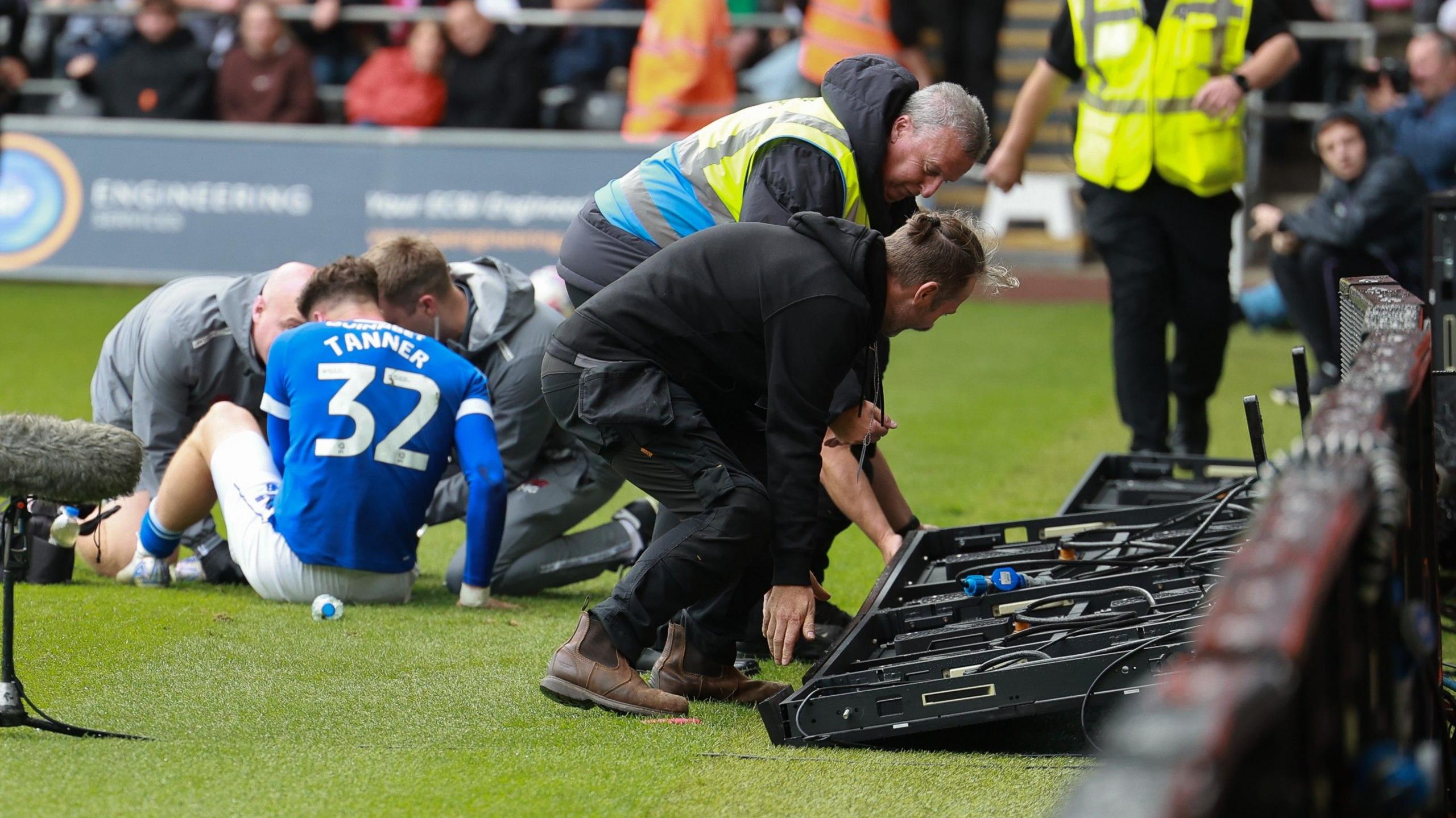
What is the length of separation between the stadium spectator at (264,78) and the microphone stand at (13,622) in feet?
33.8

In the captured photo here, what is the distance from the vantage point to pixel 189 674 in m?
4.02

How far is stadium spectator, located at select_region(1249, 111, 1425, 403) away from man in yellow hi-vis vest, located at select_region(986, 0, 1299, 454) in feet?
7.09

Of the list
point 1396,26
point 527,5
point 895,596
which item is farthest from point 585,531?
point 1396,26

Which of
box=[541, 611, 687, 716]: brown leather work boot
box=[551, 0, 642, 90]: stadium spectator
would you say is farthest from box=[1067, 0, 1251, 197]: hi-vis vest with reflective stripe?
box=[551, 0, 642, 90]: stadium spectator

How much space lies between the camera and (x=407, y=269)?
5109 mm

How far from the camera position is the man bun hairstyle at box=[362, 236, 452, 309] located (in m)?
5.11

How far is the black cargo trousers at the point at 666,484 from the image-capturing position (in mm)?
3729

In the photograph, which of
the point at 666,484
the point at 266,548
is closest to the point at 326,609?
the point at 266,548

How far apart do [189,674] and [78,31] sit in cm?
1178

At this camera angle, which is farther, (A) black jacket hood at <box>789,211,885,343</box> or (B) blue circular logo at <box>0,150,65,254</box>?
(B) blue circular logo at <box>0,150,65,254</box>

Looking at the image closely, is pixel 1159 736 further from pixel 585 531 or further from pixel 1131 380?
pixel 1131 380

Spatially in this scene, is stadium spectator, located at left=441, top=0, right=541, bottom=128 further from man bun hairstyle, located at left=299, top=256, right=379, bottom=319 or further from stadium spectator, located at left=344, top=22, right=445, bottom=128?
man bun hairstyle, located at left=299, top=256, right=379, bottom=319

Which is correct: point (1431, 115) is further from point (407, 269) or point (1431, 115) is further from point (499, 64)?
point (407, 269)

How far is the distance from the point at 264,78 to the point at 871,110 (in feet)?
32.5
